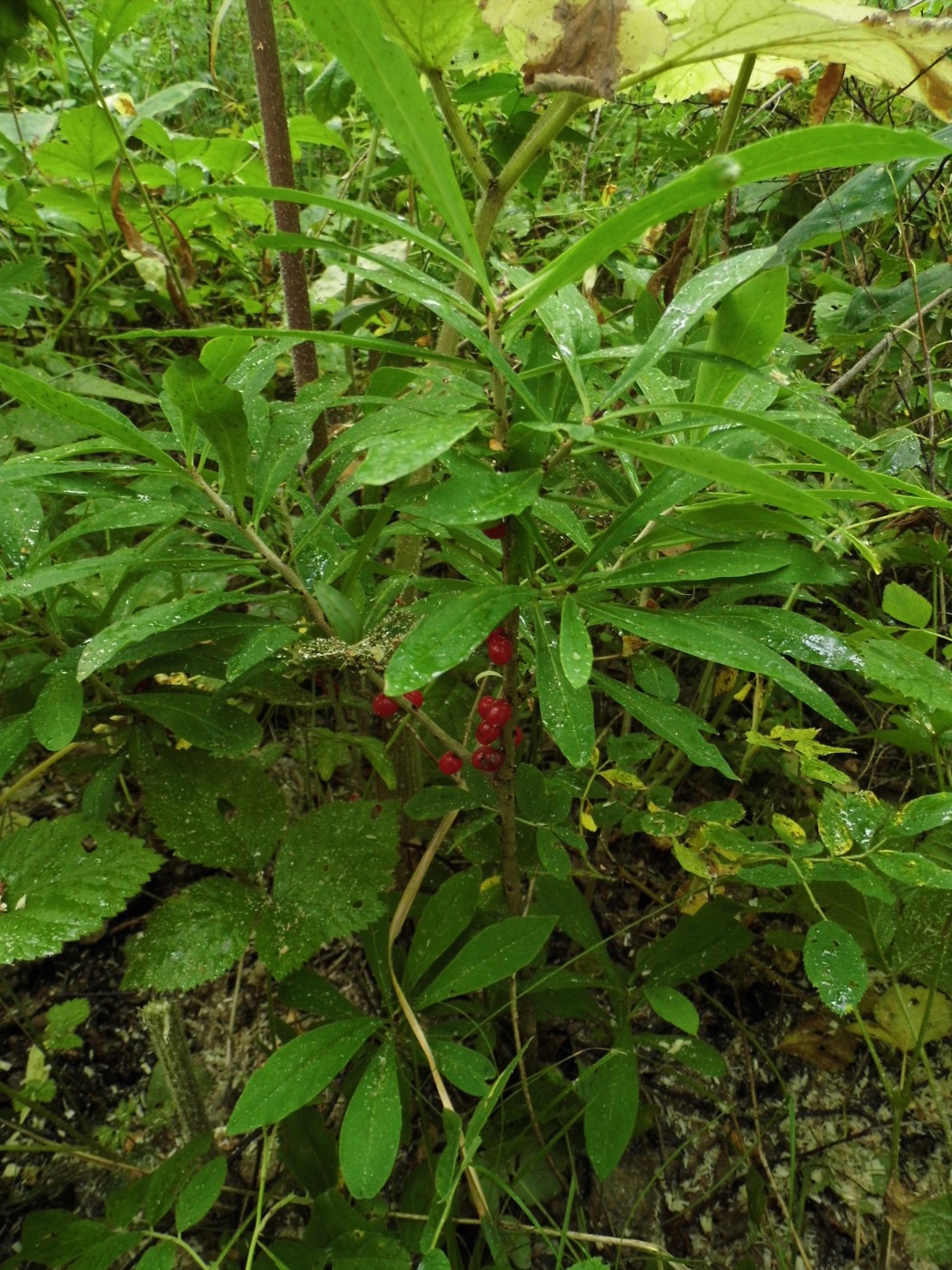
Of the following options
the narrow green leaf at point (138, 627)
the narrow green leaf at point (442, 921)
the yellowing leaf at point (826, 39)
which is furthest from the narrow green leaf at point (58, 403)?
the narrow green leaf at point (442, 921)

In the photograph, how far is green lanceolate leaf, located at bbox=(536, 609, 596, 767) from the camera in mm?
625

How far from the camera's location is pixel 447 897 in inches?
37.7

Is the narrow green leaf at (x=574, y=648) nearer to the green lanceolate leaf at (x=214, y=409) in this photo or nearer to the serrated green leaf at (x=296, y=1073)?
the green lanceolate leaf at (x=214, y=409)

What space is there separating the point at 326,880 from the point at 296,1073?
20 cm

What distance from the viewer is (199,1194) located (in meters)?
0.84

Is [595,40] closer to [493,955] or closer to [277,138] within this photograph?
[277,138]

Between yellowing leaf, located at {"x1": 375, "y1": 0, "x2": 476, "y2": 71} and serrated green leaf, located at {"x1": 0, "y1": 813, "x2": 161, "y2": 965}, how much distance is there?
2.73ft

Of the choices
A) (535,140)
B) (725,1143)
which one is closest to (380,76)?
(535,140)

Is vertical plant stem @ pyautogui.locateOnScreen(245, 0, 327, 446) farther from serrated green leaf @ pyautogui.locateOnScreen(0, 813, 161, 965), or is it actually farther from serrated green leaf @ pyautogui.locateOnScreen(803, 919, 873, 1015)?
serrated green leaf @ pyautogui.locateOnScreen(803, 919, 873, 1015)

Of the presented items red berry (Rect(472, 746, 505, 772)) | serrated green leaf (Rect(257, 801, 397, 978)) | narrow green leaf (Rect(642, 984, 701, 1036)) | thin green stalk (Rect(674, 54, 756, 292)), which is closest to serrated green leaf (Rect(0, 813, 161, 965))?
serrated green leaf (Rect(257, 801, 397, 978))

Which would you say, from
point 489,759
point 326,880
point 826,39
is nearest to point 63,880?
point 326,880

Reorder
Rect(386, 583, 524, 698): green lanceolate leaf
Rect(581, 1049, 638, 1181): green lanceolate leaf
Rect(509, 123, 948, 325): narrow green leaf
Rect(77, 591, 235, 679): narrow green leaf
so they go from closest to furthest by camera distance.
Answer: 1. Rect(509, 123, 948, 325): narrow green leaf
2. Rect(386, 583, 524, 698): green lanceolate leaf
3. Rect(77, 591, 235, 679): narrow green leaf
4. Rect(581, 1049, 638, 1181): green lanceolate leaf

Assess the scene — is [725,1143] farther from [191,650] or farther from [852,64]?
[852,64]

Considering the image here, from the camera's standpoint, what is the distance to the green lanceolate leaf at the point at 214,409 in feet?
2.00
